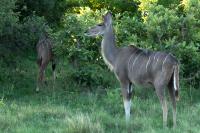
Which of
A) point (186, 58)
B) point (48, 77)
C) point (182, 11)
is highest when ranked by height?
point (182, 11)

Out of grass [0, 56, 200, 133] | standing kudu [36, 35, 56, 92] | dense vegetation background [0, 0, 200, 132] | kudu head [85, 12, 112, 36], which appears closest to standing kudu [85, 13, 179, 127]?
kudu head [85, 12, 112, 36]

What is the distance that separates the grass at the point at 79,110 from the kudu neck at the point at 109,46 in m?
1.04

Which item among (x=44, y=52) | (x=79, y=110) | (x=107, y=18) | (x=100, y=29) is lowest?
(x=79, y=110)

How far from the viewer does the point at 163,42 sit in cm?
1175

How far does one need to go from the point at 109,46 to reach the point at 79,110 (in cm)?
151

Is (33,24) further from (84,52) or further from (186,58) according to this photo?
(186,58)

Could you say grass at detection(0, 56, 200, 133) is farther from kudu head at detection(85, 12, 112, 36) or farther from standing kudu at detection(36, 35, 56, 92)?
kudu head at detection(85, 12, 112, 36)

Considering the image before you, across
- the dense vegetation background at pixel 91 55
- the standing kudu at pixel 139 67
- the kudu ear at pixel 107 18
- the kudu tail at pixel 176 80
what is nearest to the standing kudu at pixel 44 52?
the dense vegetation background at pixel 91 55

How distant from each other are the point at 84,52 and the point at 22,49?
5.26 feet

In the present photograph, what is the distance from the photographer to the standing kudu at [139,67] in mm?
8578

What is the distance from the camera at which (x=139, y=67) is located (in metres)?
9.20

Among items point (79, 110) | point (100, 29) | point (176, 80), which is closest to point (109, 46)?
point (100, 29)

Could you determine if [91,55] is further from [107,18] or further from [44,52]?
[107,18]

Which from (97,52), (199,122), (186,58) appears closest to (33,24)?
(97,52)
